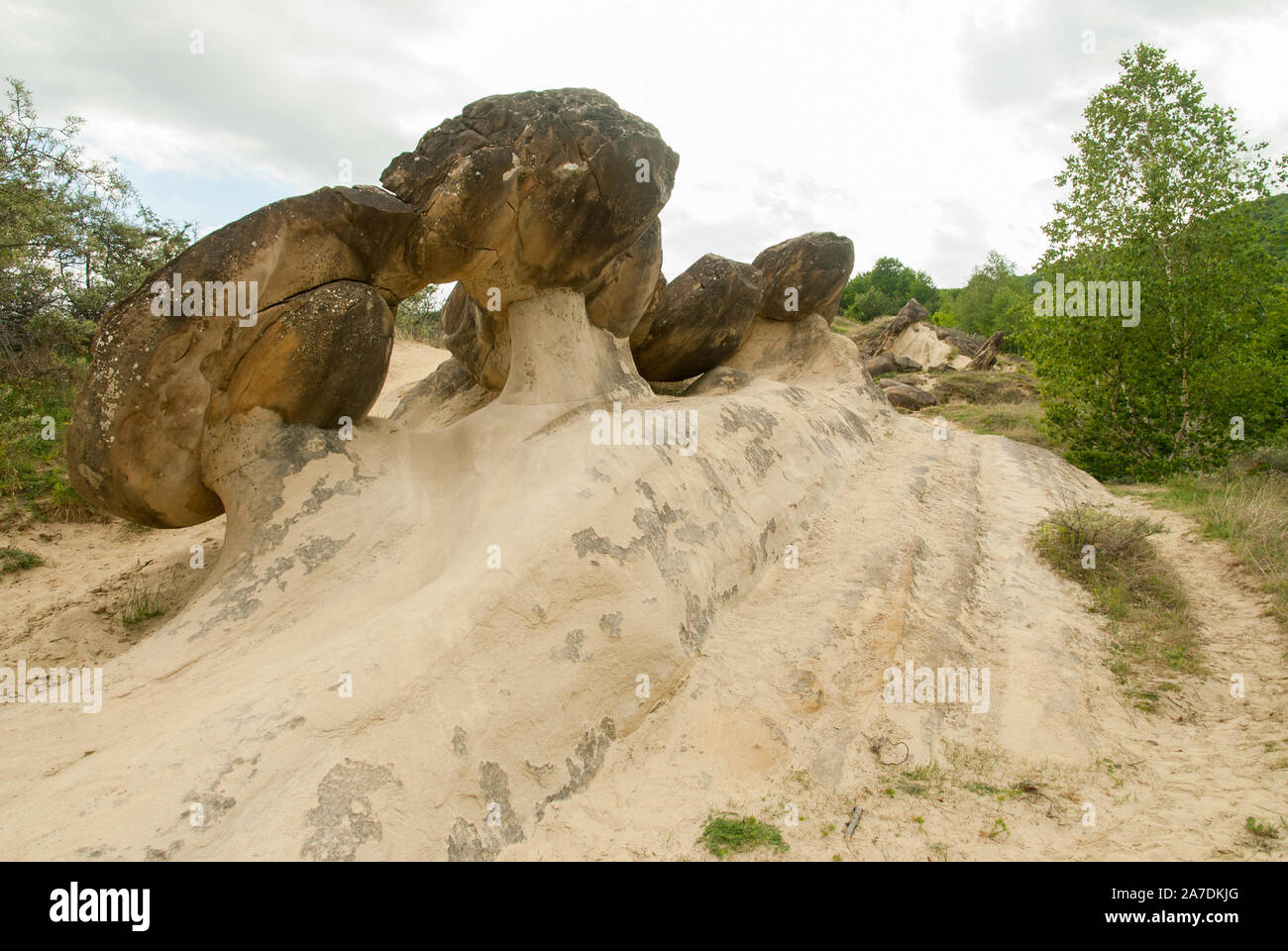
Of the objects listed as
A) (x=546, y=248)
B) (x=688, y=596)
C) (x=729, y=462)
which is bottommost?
(x=688, y=596)

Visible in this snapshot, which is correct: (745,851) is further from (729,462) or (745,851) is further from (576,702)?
(729,462)

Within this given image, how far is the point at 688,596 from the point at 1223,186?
838 centimetres

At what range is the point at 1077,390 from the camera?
368 inches

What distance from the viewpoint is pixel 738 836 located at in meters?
2.84

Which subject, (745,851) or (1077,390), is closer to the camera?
(745,851)

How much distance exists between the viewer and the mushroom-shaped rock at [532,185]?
4398mm

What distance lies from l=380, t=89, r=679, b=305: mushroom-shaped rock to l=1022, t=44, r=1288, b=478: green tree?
6.29 m

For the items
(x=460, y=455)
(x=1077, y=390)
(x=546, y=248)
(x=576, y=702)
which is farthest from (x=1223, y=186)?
(x=576, y=702)

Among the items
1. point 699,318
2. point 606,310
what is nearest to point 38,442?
point 606,310

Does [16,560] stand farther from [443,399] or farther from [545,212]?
[545,212]

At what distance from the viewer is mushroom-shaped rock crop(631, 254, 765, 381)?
23.8 feet

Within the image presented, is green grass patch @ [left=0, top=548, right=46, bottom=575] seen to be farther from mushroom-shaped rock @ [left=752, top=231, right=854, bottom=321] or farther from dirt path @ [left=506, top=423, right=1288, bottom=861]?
mushroom-shaped rock @ [left=752, top=231, right=854, bottom=321]

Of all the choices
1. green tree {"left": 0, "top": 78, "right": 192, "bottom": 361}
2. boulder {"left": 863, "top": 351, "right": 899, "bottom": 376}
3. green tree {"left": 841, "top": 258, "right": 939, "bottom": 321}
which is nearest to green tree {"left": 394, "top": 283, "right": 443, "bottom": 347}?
green tree {"left": 0, "top": 78, "right": 192, "bottom": 361}

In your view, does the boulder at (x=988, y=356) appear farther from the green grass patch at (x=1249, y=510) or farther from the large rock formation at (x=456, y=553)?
the large rock formation at (x=456, y=553)
